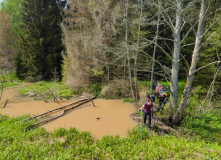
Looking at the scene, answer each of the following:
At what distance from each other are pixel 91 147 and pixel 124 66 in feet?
27.6

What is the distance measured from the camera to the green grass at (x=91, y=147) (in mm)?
4297

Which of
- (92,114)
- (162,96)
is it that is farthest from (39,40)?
(162,96)

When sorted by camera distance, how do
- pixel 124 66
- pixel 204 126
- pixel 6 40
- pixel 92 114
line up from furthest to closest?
pixel 6 40 < pixel 124 66 < pixel 92 114 < pixel 204 126

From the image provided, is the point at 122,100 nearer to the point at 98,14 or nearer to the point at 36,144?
the point at 36,144

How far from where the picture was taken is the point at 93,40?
12.1 meters

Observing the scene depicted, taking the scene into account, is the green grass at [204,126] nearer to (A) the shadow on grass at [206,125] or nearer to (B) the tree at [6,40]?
(A) the shadow on grass at [206,125]

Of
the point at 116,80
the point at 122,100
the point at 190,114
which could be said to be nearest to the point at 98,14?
the point at 116,80

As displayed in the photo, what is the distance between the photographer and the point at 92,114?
27.5 ft

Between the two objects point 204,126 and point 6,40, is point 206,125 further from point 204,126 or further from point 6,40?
point 6,40

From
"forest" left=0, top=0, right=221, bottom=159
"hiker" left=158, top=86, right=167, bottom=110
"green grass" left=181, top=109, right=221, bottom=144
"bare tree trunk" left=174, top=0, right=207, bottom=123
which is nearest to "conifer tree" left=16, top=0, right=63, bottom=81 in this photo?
"forest" left=0, top=0, right=221, bottom=159

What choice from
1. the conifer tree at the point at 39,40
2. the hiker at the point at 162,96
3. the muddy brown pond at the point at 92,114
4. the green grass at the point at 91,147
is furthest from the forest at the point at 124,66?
the muddy brown pond at the point at 92,114

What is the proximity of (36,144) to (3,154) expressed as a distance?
3.28 feet

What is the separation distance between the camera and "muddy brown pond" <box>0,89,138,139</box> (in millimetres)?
6609

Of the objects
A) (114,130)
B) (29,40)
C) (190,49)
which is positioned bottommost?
(114,130)
